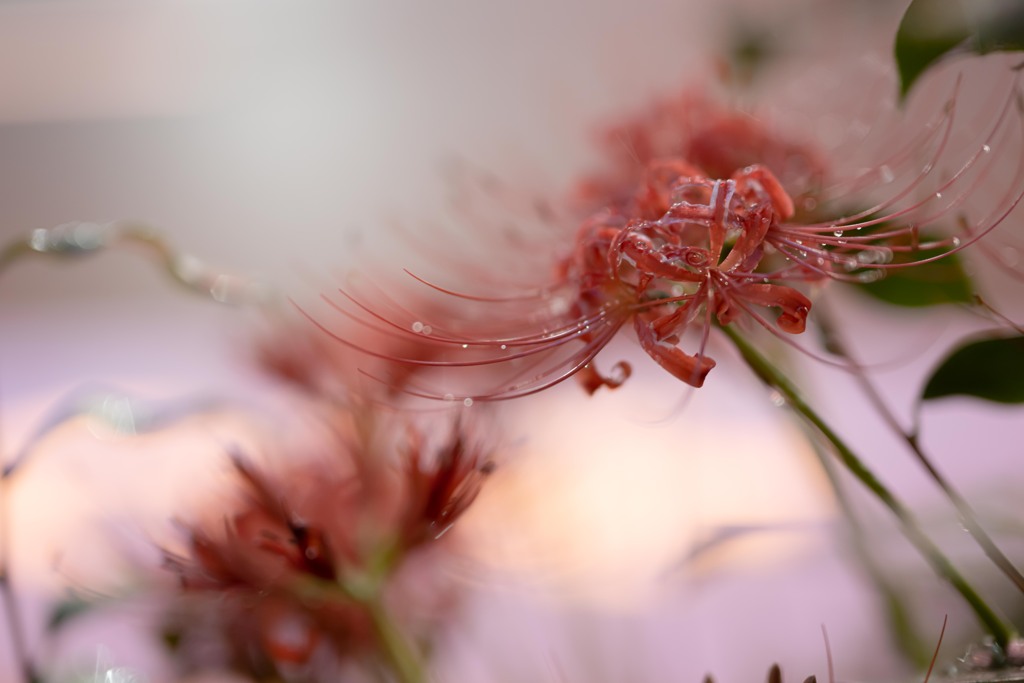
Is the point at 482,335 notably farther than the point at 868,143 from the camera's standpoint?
No

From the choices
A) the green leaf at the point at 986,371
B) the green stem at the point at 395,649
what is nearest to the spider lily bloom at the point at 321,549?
the green stem at the point at 395,649

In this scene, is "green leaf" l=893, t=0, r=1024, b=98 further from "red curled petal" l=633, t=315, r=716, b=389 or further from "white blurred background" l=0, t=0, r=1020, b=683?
"white blurred background" l=0, t=0, r=1020, b=683

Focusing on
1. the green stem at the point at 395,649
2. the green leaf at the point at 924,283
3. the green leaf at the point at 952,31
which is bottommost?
the green stem at the point at 395,649

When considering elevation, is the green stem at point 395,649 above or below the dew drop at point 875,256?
below

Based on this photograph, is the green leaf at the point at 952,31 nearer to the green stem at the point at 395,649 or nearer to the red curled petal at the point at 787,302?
the red curled petal at the point at 787,302

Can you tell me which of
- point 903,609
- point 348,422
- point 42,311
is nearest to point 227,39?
point 42,311

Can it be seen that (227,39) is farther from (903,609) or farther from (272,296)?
(903,609)
